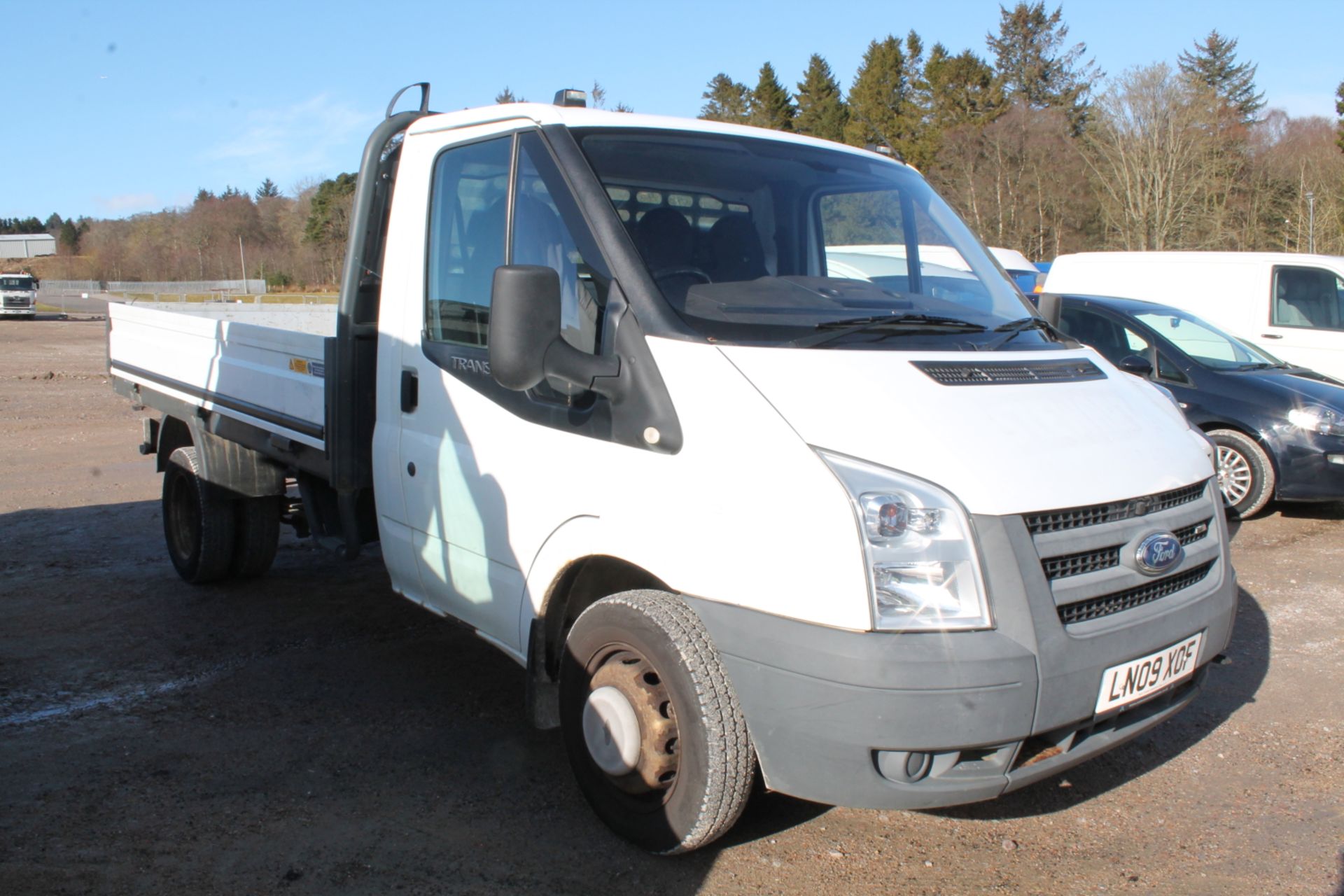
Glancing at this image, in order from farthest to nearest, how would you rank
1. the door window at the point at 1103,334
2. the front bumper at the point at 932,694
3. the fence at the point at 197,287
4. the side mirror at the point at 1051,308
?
the fence at the point at 197,287 < the door window at the point at 1103,334 < the side mirror at the point at 1051,308 < the front bumper at the point at 932,694

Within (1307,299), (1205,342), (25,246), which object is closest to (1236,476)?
(1205,342)

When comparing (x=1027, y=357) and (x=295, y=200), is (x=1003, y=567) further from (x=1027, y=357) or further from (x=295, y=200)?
(x=295, y=200)

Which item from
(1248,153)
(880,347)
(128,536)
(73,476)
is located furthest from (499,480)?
(1248,153)

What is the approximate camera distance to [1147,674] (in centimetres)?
302

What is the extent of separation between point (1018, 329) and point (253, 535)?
468 cm

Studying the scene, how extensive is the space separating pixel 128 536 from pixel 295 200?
79.2m

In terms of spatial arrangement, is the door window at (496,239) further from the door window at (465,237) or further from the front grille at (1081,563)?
the front grille at (1081,563)

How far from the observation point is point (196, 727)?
4406 millimetres

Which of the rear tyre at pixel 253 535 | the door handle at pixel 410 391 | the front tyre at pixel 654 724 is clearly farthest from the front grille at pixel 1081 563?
the rear tyre at pixel 253 535

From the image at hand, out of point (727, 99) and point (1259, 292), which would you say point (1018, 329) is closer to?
point (1259, 292)

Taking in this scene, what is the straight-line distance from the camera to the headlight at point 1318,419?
795cm

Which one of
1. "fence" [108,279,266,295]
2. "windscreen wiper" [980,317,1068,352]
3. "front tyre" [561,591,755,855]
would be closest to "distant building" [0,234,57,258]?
"fence" [108,279,266,295]

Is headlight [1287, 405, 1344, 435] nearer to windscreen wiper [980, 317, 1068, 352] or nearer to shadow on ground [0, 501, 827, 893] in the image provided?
windscreen wiper [980, 317, 1068, 352]

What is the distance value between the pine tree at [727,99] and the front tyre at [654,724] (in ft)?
201
